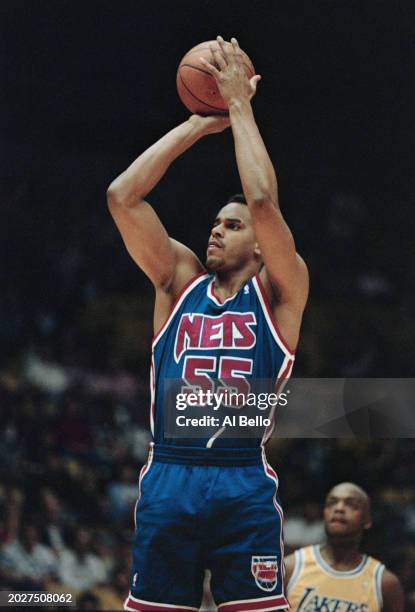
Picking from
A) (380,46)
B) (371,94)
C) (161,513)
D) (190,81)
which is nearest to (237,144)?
(190,81)

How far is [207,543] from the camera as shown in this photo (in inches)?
130

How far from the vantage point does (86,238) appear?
8320mm

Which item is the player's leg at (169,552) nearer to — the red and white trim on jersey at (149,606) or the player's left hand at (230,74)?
the red and white trim on jersey at (149,606)

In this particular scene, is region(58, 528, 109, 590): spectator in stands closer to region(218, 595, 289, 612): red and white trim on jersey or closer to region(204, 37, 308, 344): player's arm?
region(218, 595, 289, 612): red and white trim on jersey

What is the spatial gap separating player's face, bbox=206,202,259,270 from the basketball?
0.40 m

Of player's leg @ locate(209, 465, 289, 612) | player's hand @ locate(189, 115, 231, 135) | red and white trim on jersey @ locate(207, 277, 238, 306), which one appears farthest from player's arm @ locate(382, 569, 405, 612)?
player's hand @ locate(189, 115, 231, 135)

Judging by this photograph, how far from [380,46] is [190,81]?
2.89 meters

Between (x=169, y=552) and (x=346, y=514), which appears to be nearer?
(x=169, y=552)

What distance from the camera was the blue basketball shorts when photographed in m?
3.29

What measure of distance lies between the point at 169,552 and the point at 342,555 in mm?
2321

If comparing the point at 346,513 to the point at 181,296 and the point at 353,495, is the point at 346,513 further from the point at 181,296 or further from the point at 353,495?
the point at 181,296

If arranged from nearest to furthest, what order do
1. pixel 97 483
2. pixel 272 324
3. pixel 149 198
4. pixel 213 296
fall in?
1. pixel 272 324
2. pixel 213 296
3. pixel 97 483
4. pixel 149 198

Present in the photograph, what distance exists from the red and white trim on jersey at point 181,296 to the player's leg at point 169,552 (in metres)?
0.53
